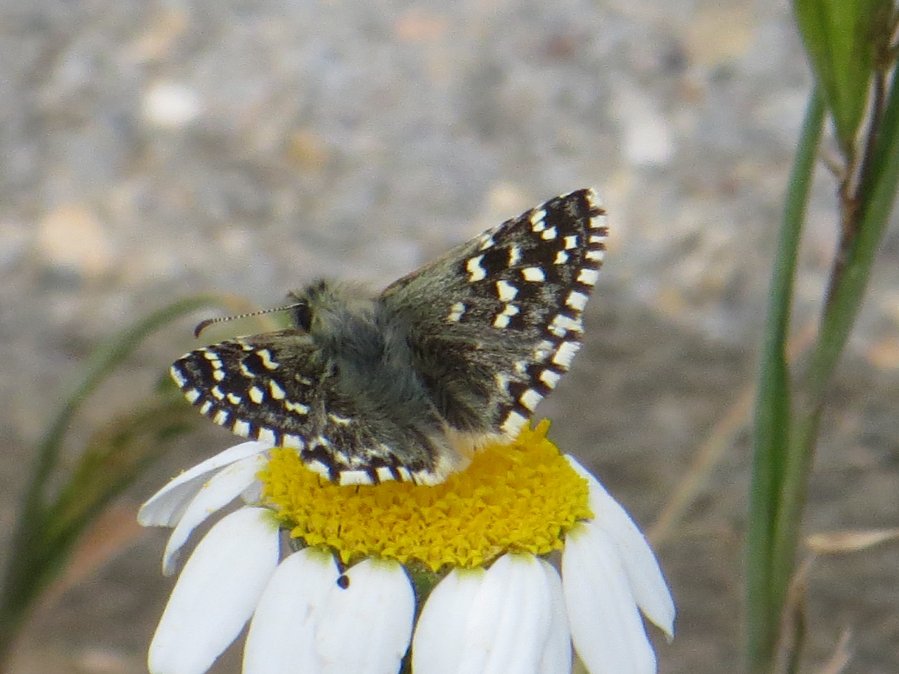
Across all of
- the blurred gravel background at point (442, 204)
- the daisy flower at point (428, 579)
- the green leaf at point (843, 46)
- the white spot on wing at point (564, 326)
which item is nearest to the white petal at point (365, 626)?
the daisy flower at point (428, 579)

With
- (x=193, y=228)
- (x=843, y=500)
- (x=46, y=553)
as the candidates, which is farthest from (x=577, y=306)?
(x=193, y=228)

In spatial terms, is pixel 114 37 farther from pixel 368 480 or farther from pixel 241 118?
pixel 368 480

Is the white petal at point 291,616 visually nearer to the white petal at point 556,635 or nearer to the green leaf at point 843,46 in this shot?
the white petal at point 556,635

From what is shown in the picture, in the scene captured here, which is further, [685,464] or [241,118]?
[241,118]

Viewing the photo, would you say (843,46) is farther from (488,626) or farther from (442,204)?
(442,204)

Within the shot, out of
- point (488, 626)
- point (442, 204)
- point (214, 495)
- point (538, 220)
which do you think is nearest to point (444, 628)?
point (488, 626)

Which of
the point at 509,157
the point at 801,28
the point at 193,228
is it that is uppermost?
the point at 193,228
